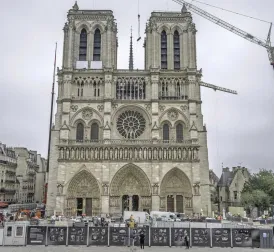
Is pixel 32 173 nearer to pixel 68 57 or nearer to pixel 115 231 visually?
pixel 68 57

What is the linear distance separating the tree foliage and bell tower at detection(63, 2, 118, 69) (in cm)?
2597

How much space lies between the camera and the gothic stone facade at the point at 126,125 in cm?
4288

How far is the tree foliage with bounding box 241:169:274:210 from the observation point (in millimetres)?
44737

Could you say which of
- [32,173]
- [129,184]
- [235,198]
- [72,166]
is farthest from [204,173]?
[32,173]


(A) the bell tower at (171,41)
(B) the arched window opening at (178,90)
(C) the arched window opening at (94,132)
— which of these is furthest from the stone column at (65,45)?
(B) the arched window opening at (178,90)

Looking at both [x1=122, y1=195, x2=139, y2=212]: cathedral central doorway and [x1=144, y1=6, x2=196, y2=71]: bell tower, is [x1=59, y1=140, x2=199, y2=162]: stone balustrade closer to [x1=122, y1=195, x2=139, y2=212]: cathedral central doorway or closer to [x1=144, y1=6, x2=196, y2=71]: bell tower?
[x1=122, y1=195, x2=139, y2=212]: cathedral central doorway

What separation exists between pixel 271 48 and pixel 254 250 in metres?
31.3

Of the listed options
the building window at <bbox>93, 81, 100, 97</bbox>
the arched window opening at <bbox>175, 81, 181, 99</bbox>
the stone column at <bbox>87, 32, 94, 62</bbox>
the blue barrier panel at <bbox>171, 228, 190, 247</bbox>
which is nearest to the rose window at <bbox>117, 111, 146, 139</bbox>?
the building window at <bbox>93, 81, 100, 97</bbox>

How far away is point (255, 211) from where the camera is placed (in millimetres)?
48812

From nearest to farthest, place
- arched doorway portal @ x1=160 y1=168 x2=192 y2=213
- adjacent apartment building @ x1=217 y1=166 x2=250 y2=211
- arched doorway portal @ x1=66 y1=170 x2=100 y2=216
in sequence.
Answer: arched doorway portal @ x1=66 y1=170 x2=100 y2=216 → arched doorway portal @ x1=160 y1=168 x2=192 y2=213 → adjacent apartment building @ x1=217 y1=166 x2=250 y2=211

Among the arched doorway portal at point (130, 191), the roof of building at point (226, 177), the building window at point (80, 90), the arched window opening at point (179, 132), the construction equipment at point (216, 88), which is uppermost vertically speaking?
the construction equipment at point (216, 88)

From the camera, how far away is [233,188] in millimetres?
54562

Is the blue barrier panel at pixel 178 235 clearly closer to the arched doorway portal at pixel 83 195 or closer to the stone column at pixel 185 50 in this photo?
the arched doorway portal at pixel 83 195

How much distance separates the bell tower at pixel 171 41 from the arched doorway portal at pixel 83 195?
58.2 feet
